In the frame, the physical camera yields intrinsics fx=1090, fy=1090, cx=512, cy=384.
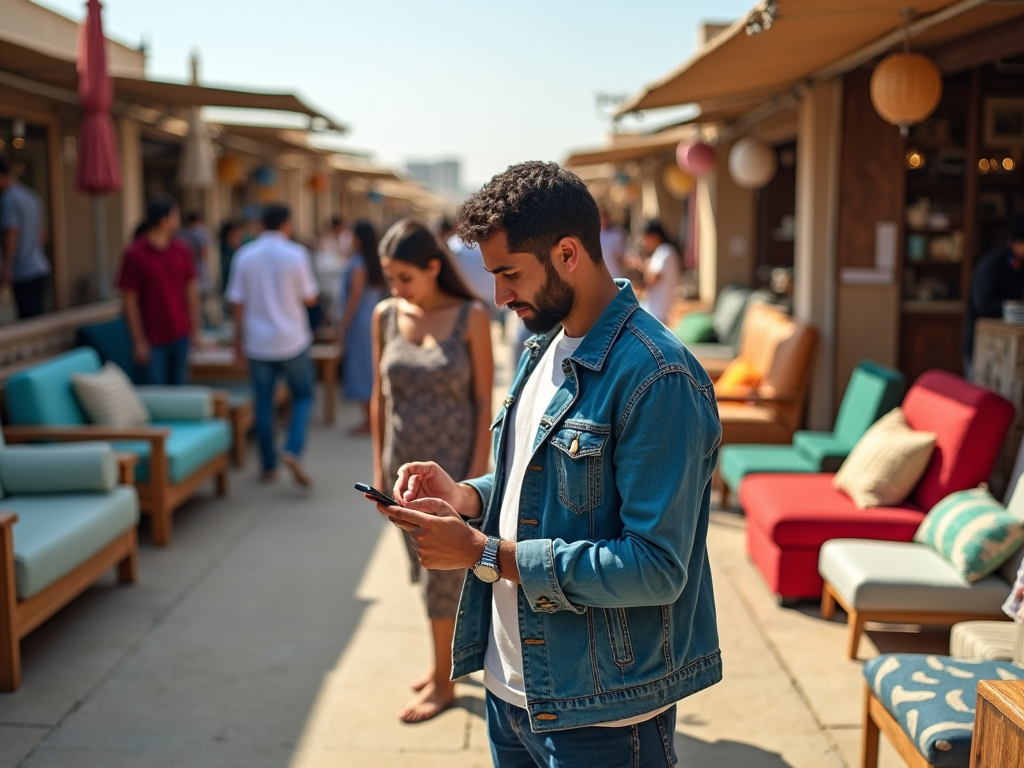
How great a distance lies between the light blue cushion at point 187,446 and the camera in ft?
19.4

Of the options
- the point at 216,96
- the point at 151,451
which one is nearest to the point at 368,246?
the point at 216,96

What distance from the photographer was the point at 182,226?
12.8 metres

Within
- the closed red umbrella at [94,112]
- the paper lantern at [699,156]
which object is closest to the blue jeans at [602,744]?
the closed red umbrella at [94,112]

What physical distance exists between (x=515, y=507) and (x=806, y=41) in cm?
459

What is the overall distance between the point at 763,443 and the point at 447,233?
4873 millimetres

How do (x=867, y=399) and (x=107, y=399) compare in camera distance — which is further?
(x=107, y=399)

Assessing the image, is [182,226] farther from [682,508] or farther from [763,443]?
[682,508]

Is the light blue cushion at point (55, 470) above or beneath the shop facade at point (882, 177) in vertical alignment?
beneath

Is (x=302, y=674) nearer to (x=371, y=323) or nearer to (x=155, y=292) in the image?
(x=155, y=292)

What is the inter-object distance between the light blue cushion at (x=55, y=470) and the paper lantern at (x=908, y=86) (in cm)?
420

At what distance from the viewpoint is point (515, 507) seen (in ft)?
6.62

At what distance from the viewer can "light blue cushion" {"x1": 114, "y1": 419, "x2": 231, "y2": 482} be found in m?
5.90

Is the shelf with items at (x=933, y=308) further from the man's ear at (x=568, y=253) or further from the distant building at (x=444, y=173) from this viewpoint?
the distant building at (x=444, y=173)

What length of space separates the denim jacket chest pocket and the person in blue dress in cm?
690
